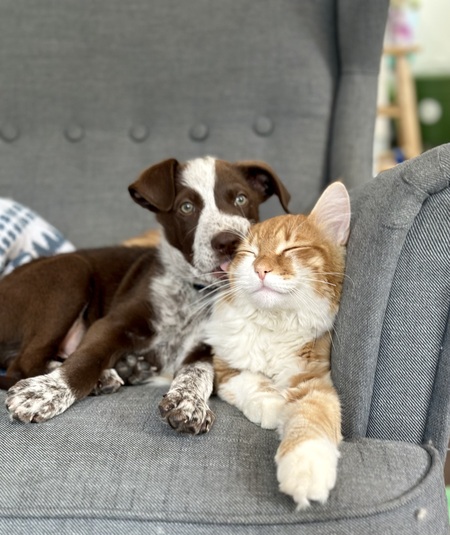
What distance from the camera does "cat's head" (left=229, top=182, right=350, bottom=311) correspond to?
4.41ft

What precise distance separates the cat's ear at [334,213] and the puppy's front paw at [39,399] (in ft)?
2.46

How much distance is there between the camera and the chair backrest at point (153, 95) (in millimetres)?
2502

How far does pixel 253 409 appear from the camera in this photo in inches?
52.7

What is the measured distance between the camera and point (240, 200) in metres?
1.88

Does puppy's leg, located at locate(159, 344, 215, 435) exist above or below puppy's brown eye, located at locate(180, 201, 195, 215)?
below

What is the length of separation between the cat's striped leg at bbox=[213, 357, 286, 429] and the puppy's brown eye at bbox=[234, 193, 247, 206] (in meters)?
0.54

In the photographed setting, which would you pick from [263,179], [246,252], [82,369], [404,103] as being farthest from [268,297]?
[404,103]

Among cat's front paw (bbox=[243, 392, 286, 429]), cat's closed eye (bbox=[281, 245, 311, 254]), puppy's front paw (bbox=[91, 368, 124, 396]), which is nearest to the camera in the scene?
cat's front paw (bbox=[243, 392, 286, 429])

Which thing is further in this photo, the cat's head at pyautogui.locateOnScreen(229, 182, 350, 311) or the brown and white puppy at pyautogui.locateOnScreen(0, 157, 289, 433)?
the brown and white puppy at pyautogui.locateOnScreen(0, 157, 289, 433)

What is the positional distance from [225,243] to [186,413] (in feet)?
1.96

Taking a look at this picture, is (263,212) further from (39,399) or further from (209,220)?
(39,399)

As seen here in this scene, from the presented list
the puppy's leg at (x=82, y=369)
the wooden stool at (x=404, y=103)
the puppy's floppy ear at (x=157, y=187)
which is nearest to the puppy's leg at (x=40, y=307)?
the puppy's leg at (x=82, y=369)

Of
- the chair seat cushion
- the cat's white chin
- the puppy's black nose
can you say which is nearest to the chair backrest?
the puppy's black nose

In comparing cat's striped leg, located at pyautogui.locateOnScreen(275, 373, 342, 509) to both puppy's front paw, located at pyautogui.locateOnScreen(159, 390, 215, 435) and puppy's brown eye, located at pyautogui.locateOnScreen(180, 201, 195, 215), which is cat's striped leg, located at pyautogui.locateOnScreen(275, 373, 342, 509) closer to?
puppy's front paw, located at pyautogui.locateOnScreen(159, 390, 215, 435)
